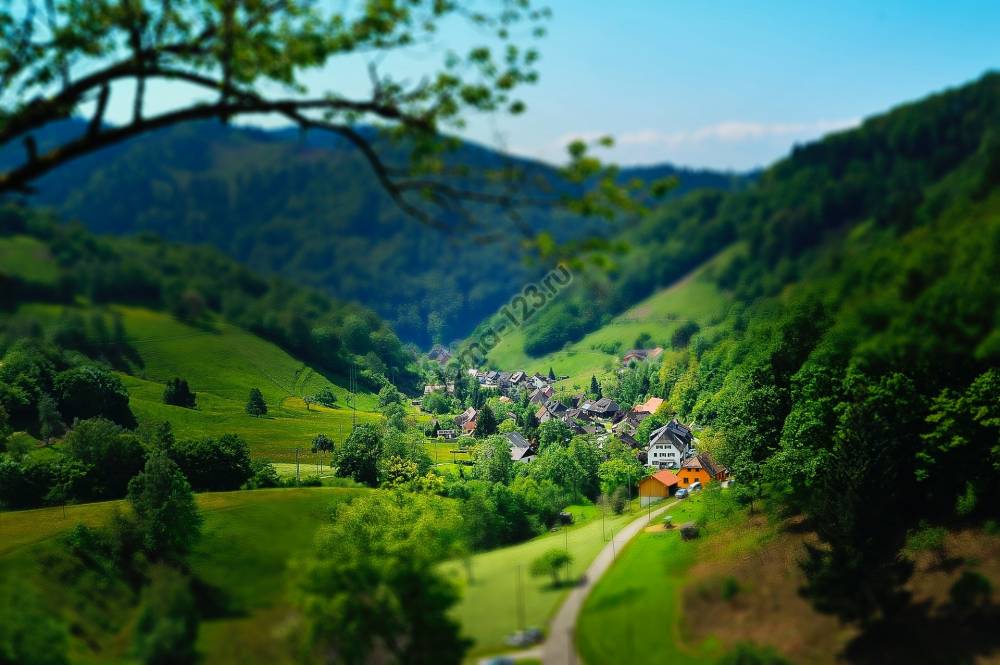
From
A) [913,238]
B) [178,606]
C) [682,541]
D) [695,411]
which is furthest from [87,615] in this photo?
[695,411]

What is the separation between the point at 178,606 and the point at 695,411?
1980cm

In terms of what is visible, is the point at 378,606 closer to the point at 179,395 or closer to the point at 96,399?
the point at 179,395

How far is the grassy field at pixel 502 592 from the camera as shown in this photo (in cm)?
1094

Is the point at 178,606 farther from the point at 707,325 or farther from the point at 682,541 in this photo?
the point at 707,325

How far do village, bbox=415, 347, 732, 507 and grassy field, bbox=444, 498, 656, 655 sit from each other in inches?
269

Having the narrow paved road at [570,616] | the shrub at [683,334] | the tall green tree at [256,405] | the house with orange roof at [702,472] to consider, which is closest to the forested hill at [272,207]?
the tall green tree at [256,405]

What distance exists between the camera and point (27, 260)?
13773 mm

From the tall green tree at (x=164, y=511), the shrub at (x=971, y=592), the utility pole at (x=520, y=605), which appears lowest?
the shrub at (x=971, y=592)

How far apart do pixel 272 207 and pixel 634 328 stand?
16.5 meters

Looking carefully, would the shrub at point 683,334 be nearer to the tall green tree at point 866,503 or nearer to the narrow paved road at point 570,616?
the tall green tree at point 866,503

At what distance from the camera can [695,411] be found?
1074 inches

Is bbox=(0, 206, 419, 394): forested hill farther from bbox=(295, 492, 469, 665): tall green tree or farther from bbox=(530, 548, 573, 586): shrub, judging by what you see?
bbox=(530, 548, 573, 586): shrub

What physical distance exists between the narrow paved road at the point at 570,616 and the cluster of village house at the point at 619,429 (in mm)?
6221

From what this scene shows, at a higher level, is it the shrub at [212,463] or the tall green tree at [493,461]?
the shrub at [212,463]
